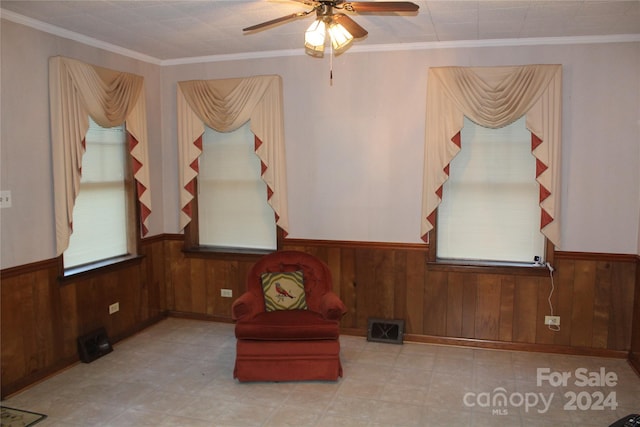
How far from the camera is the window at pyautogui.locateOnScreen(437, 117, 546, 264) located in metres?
4.34

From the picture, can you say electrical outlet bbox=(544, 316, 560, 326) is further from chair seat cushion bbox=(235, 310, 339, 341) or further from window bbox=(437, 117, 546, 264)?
chair seat cushion bbox=(235, 310, 339, 341)

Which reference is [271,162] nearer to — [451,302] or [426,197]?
[426,197]

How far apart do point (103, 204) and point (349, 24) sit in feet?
9.18

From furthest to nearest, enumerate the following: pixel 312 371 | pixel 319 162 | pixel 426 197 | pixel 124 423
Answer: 1. pixel 319 162
2. pixel 426 197
3. pixel 312 371
4. pixel 124 423

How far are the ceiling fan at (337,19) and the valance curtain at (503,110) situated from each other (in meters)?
1.48

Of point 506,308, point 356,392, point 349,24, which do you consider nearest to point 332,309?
point 356,392

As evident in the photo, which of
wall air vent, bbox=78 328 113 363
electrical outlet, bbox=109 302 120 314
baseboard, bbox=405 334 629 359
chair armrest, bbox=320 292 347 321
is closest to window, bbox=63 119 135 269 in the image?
electrical outlet, bbox=109 302 120 314

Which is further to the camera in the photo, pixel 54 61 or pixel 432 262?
pixel 432 262

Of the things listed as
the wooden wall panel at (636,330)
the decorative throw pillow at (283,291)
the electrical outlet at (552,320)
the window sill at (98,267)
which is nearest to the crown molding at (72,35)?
the window sill at (98,267)

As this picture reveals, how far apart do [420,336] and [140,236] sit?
9.05 ft

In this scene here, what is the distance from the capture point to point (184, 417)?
3.27 meters

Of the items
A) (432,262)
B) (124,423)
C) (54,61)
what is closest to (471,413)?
(432,262)

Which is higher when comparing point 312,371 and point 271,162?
point 271,162

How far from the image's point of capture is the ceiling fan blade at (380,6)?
255 centimetres
